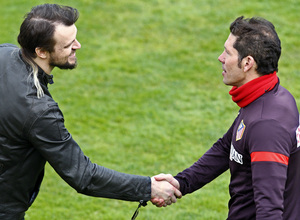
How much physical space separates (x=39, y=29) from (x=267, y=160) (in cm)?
178

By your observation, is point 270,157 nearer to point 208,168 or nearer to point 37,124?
point 208,168

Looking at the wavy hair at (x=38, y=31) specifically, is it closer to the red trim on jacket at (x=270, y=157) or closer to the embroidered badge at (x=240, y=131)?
the embroidered badge at (x=240, y=131)

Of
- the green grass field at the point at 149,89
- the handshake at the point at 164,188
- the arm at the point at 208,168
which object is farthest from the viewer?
the green grass field at the point at 149,89

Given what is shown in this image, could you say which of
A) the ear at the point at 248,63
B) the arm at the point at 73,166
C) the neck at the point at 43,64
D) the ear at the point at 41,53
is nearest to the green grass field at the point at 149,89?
the arm at the point at 73,166

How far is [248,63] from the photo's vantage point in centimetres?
386

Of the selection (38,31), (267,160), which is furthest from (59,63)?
(267,160)

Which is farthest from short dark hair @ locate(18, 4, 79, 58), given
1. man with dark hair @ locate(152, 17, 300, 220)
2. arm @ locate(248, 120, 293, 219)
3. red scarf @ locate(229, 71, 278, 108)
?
arm @ locate(248, 120, 293, 219)

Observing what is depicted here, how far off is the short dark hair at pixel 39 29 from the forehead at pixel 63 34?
27 millimetres

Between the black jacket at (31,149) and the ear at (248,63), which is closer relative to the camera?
the ear at (248,63)

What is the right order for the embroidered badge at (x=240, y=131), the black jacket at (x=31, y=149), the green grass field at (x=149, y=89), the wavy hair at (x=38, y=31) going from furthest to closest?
the green grass field at (x=149, y=89)
the wavy hair at (x=38, y=31)
the black jacket at (x=31, y=149)
the embroidered badge at (x=240, y=131)

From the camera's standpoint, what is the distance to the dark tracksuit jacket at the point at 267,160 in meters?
3.50

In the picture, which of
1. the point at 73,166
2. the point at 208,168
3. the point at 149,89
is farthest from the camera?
the point at 149,89

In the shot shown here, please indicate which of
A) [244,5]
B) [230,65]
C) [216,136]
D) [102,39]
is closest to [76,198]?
[216,136]

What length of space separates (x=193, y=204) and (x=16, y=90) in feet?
9.87
